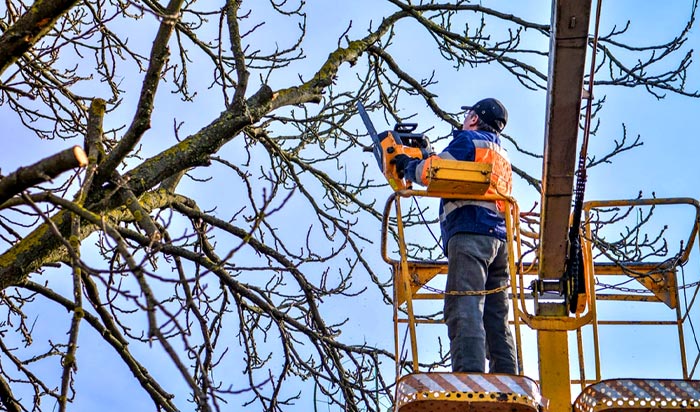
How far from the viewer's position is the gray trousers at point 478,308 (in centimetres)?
676

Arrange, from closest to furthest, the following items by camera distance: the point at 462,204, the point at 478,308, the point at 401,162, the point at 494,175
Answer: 1. the point at 478,308
2. the point at 494,175
3. the point at 462,204
4. the point at 401,162

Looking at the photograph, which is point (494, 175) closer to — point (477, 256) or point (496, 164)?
point (496, 164)

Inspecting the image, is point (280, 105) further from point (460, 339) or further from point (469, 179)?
point (460, 339)

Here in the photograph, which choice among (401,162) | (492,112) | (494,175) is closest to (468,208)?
(494,175)

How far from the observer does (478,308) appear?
22.7 feet

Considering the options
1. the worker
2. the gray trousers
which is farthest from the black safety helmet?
the gray trousers

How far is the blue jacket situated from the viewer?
23.5 feet

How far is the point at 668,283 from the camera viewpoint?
7.87m

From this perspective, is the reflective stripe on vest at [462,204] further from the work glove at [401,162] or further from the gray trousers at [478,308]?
the work glove at [401,162]

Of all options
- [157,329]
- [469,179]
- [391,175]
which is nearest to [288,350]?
[391,175]

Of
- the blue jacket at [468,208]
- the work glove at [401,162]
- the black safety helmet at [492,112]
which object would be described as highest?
the black safety helmet at [492,112]

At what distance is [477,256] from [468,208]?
31cm

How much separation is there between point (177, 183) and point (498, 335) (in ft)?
8.50

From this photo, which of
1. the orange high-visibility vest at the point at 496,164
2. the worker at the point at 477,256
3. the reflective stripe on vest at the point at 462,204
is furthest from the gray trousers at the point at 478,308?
the orange high-visibility vest at the point at 496,164
